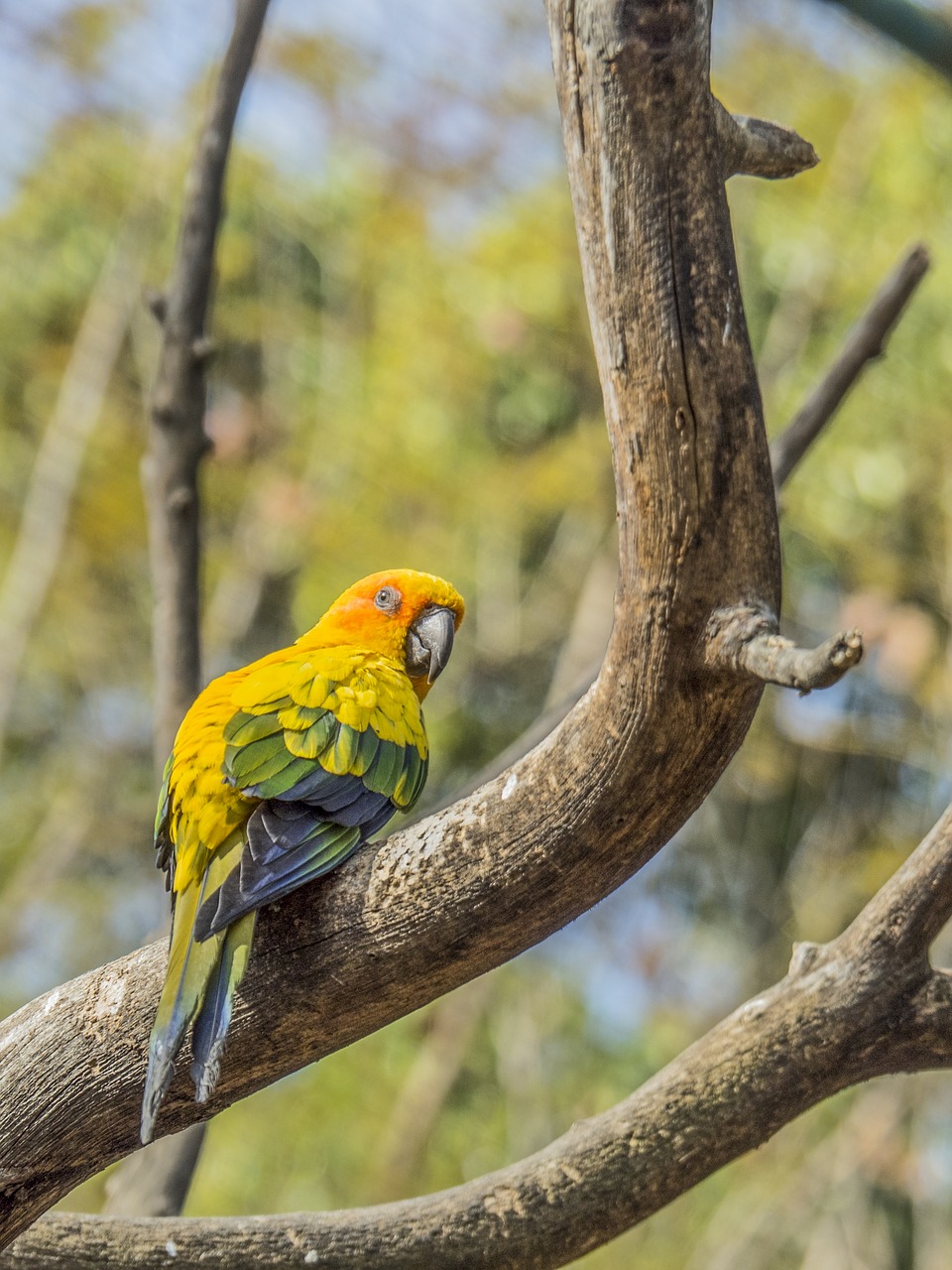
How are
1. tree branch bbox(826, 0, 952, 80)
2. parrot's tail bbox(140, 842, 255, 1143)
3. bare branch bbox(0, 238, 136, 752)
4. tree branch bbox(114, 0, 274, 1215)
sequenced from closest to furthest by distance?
tree branch bbox(826, 0, 952, 80) < parrot's tail bbox(140, 842, 255, 1143) < tree branch bbox(114, 0, 274, 1215) < bare branch bbox(0, 238, 136, 752)

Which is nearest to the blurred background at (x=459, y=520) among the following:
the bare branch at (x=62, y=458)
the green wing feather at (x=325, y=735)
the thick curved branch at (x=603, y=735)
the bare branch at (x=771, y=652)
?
the bare branch at (x=62, y=458)

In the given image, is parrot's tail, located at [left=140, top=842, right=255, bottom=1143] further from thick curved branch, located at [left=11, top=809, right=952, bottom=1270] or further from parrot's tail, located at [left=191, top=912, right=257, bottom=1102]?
thick curved branch, located at [left=11, top=809, right=952, bottom=1270]

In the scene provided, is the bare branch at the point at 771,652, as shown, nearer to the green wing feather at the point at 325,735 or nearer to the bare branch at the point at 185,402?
the green wing feather at the point at 325,735

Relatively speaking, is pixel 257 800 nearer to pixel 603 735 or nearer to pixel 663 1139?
pixel 603 735

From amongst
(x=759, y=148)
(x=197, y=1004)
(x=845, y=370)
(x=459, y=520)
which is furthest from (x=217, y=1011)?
(x=459, y=520)

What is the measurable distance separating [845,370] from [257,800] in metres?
1.86

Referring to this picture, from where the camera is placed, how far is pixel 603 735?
146 cm

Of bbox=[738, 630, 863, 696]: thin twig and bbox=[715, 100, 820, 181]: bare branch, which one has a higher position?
bbox=[715, 100, 820, 181]: bare branch

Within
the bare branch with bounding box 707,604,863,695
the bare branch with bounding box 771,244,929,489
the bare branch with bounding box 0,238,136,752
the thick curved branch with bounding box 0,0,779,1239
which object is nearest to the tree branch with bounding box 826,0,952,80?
the thick curved branch with bounding box 0,0,779,1239

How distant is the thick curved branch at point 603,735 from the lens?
1.26 m

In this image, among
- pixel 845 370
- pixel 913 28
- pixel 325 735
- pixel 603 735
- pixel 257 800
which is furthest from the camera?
pixel 845 370

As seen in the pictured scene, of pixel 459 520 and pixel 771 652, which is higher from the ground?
pixel 459 520

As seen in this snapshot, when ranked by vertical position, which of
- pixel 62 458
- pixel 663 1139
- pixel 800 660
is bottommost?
pixel 663 1139

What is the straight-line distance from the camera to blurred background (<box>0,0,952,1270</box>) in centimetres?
562
